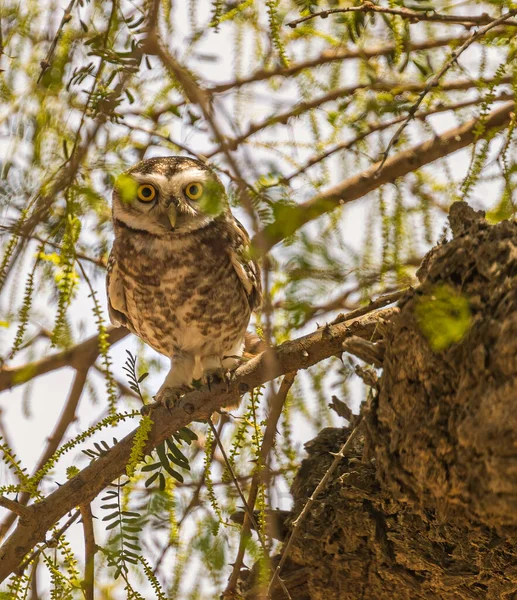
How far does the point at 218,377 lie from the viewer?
7.50ft

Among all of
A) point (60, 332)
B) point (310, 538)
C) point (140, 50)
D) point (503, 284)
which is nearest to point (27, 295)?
point (60, 332)

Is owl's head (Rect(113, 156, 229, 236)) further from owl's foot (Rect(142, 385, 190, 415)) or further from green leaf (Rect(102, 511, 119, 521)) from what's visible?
green leaf (Rect(102, 511, 119, 521))

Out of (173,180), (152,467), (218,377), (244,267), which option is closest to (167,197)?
(173,180)

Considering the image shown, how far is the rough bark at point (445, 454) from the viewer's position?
4.16 feet

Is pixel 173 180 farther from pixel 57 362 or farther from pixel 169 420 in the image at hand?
pixel 169 420

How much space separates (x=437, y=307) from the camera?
1.32 meters

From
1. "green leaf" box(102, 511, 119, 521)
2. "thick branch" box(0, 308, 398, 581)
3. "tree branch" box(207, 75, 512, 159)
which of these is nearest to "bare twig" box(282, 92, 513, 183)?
"tree branch" box(207, 75, 512, 159)

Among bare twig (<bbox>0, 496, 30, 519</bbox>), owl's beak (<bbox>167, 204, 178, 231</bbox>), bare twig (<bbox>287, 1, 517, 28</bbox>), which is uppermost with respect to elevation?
owl's beak (<bbox>167, 204, 178, 231</bbox>)

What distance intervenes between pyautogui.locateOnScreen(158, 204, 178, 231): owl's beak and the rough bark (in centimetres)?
94

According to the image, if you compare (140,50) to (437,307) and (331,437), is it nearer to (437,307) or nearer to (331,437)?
(437,307)

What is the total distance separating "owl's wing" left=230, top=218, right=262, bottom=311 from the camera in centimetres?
248

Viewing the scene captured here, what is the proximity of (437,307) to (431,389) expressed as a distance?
0.16 m

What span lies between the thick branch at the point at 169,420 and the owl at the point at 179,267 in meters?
0.40

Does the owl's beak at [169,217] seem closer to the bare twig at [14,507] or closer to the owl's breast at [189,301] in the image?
the owl's breast at [189,301]
